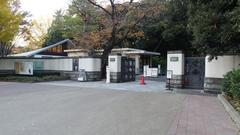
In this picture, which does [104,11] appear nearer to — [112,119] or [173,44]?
[173,44]

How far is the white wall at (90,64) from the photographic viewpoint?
20.9 metres

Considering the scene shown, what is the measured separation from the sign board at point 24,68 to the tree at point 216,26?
49.6 ft

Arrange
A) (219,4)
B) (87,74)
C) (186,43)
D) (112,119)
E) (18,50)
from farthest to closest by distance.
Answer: (18,50) < (186,43) < (87,74) < (219,4) < (112,119)

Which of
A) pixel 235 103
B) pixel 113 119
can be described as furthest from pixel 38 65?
pixel 235 103

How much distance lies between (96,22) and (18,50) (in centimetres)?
2895

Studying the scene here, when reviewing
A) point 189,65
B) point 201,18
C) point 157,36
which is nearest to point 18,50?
point 157,36

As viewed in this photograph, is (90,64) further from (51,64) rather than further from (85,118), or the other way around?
(85,118)

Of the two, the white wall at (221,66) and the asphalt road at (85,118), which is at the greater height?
the white wall at (221,66)

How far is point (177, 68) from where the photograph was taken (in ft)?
48.8

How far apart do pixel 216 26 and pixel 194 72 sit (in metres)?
4.68

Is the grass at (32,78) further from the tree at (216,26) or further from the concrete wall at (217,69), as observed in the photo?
the tree at (216,26)

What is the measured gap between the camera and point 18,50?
4850 cm

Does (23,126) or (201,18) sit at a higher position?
(201,18)

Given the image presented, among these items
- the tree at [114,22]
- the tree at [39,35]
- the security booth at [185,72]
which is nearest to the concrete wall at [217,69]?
the security booth at [185,72]
